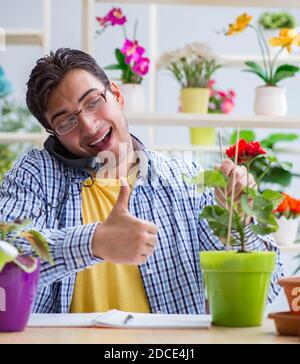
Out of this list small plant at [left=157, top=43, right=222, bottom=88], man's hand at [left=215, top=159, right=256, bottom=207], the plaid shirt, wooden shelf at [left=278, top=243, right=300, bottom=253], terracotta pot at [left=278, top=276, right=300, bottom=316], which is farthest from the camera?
wooden shelf at [left=278, top=243, right=300, bottom=253]

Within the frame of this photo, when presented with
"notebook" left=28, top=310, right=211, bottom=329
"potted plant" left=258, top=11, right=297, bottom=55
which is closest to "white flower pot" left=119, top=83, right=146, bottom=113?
"potted plant" left=258, top=11, right=297, bottom=55

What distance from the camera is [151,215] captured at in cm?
215

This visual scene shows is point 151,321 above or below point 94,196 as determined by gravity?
below

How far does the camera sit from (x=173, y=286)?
81.9 inches

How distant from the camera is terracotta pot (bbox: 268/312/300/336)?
1311mm

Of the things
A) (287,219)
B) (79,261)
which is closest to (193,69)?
(287,219)

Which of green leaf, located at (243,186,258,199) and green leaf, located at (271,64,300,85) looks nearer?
green leaf, located at (243,186,258,199)

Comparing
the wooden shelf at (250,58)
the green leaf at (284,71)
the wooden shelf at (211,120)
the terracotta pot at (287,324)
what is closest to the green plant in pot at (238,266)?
the terracotta pot at (287,324)

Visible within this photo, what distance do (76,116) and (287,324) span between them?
96cm

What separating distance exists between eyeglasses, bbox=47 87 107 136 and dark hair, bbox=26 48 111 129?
71 millimetres

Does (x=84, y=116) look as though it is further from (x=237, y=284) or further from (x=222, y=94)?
(x=222, y=94)

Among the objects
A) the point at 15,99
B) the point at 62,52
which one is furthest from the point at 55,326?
the point at 15,99

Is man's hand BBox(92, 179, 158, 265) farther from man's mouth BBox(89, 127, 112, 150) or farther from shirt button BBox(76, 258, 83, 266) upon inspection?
man's mouth BBox(89, 127, 112, 150)
